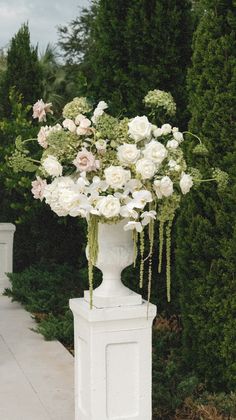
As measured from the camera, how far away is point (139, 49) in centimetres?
618

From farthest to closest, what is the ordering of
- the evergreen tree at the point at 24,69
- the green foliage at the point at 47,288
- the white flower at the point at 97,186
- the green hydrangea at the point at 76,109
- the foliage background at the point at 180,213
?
the evergreen tree at the point at 24,69 → the green foliage at the point at 47,288 → the foliage background at the point at 180,213 → the green hydrangea at the point at 76,109 → the white flower at the point at 97,186

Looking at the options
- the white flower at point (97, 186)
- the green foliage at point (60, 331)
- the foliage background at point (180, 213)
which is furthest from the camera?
the green foliage at point (60, 331)

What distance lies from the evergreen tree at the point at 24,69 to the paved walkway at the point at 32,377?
187 inches

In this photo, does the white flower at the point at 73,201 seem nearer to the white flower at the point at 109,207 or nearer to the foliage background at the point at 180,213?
the white flower at the point at 109,207

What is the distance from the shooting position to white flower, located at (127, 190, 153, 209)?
313 cm

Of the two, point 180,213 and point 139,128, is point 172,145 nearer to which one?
point 139,128

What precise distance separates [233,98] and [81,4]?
23.8 m

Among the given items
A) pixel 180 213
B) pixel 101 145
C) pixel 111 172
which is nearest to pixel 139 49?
pixel 180 213

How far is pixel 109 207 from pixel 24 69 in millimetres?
7682

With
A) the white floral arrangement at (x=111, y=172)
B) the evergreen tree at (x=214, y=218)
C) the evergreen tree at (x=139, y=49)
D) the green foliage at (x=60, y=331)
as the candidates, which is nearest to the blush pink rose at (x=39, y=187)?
the white floral arrangement at (x=111, y=172)

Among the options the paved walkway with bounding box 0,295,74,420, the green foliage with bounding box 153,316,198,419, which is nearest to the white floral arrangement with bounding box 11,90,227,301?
the green foliage with bounding box 153,316,198,419

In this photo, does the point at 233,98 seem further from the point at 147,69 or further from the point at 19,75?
the point at 19,75

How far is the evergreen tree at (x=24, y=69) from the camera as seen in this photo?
33.6 ft

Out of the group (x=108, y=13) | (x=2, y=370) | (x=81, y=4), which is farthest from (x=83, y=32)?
(x=2, y=370)
